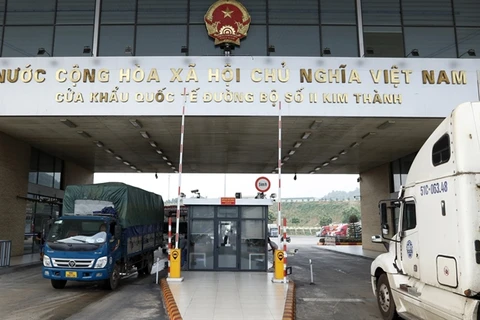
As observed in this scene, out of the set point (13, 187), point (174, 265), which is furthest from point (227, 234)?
point (13, 187)

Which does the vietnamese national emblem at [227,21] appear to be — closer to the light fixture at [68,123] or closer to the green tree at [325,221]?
the light fixture at [68,123]

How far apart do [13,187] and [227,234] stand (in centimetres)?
1063

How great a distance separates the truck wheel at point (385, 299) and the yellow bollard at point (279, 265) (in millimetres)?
3360

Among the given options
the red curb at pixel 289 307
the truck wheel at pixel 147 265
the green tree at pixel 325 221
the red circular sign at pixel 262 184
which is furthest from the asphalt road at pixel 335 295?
the green tree at pixel 325 221

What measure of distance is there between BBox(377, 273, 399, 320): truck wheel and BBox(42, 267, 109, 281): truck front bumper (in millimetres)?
6919

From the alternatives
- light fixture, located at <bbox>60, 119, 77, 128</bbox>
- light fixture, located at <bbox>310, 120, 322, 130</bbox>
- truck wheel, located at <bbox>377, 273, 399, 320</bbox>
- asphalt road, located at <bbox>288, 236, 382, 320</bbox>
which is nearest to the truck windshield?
light fixture, located at <bbox>60, 119, 77, 128</bbox>

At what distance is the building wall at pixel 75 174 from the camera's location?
24016 millimetres

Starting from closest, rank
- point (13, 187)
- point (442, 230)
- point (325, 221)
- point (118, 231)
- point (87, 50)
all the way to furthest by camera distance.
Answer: point (442, 230) → point (118, 231) → point (87, 50) → point (13, 187) → point (325, 221)

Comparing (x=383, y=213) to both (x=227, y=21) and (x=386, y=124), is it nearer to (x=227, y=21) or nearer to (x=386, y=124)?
(x=386, y=124)

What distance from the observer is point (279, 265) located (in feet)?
36.0

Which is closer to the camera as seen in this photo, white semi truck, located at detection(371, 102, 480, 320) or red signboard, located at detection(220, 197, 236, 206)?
white semi truck, located at detection(371, 102, 480, 320)

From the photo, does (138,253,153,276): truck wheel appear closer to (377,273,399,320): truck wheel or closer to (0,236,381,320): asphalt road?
(0,236,381,320): asphalt road

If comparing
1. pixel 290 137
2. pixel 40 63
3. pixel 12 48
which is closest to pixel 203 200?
pixel 290 137

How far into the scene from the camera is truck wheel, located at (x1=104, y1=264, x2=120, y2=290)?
36.1ft
